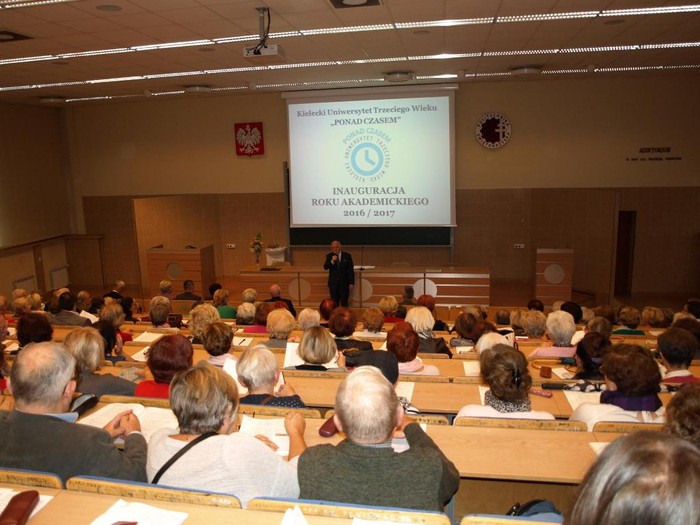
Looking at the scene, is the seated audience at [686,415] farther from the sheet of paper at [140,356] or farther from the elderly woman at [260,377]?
the sheet of paper at [140,356]

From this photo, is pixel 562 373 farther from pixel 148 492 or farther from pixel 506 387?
pixel 148 492

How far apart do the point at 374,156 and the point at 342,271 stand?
2759 millimetres

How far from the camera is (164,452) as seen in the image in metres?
2.35

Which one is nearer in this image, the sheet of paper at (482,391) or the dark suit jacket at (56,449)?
the dark suit jacket at (56,449)

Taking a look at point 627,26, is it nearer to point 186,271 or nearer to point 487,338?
point 487,338

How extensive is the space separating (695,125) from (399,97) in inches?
228

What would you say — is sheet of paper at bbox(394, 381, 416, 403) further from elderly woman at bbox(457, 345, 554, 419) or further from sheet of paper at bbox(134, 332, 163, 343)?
sheet of paper at bbox(134, 332, 163, 343)

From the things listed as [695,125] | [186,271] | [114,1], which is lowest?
[186,271]

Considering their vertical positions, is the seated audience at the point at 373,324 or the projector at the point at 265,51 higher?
the projector at the point at 265,51

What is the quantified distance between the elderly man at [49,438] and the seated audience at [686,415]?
243cm

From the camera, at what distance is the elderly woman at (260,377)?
128 inches

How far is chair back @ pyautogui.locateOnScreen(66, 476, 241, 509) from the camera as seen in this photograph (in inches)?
81.6

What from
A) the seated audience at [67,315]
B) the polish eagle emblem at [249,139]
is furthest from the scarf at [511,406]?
the polish eagle emblem at [249,139]

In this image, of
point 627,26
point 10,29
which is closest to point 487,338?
point 627,26
